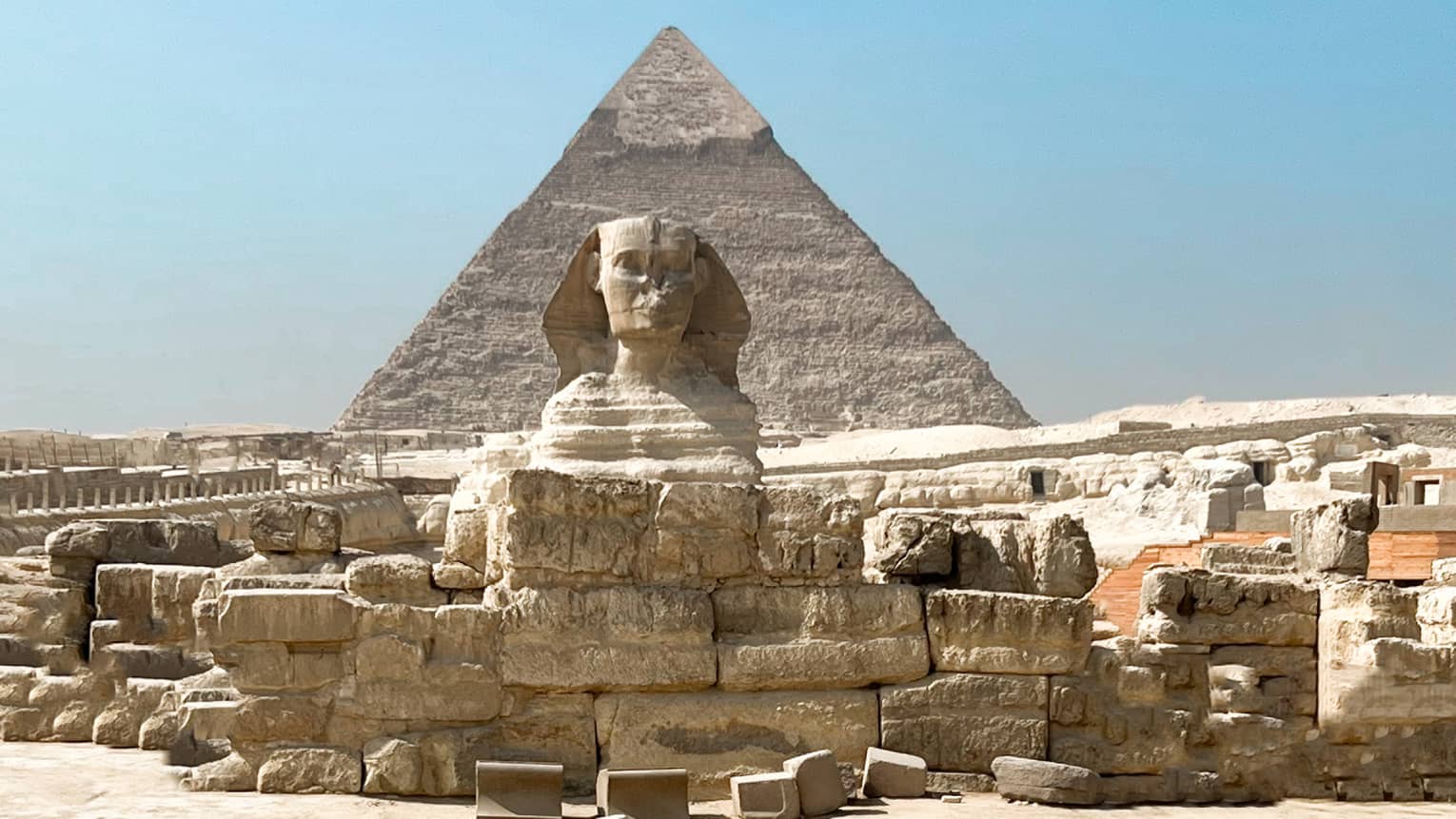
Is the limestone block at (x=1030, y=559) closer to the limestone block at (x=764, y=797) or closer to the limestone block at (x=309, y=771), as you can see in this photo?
the limestone block at (x=764, y=797)

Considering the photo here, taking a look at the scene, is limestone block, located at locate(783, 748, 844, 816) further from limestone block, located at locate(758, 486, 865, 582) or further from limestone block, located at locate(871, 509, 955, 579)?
limestone block, located at locate(871, 509, 955, 579)

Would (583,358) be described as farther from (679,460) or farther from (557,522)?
(557,522)

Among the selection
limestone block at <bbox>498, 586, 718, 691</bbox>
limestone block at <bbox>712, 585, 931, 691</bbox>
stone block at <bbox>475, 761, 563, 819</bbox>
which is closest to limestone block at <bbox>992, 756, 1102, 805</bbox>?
limestone block at <bbox>712, 585, 931, 691</bbox>

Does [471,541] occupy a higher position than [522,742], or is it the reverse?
[471,541]

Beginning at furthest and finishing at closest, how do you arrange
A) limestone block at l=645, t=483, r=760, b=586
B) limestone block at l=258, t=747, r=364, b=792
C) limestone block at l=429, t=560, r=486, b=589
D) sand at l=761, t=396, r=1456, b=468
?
sand at l=761, t=396, r=1456, b=468, limestone block at l=429, t=560, r=486, b=589, limestone block at l=645, t=483, r=760, b=586, limestone block at l=258, t=747, r=364, b=792

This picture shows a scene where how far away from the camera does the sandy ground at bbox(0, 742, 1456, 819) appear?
5281 mm

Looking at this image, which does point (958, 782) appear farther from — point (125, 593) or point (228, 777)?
point (125, 593)

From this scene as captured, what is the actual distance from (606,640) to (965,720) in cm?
103

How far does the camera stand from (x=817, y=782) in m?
5.44

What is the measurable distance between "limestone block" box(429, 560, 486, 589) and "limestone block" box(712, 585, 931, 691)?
2.27 feet

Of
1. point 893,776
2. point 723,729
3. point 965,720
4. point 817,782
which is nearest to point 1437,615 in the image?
point 965,720

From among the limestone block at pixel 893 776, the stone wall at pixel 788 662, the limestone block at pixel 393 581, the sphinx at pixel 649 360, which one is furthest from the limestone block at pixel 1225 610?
the sphinx at pixel 649 360

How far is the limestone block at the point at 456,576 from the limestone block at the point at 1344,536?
2509mm

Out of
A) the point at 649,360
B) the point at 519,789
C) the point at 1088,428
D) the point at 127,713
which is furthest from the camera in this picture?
the point at 1088,428
